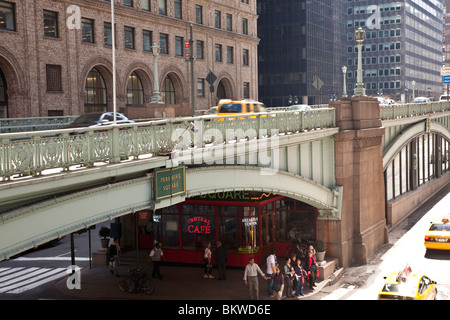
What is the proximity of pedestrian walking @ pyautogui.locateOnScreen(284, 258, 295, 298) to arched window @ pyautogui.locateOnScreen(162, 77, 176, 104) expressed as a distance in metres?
34.3

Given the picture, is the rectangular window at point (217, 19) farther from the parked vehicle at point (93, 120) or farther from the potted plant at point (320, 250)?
the potted plant at point (320, 250)

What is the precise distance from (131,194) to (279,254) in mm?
14725

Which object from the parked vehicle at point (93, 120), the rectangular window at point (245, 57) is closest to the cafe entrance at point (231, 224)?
the parked vehicle at point (93, 120)

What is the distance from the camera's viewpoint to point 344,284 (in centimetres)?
2523

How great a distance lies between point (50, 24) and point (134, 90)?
11009 mm

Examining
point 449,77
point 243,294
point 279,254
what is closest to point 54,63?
point 279,254

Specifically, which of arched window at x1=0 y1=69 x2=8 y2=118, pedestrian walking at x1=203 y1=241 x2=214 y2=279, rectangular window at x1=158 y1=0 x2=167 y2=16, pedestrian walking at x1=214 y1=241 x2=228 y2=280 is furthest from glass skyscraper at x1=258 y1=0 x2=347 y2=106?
pedestrian walking at x1=214 y1=241 x2=228 y2=280

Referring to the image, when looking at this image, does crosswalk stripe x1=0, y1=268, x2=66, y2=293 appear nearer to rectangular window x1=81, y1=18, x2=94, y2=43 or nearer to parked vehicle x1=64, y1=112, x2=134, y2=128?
parked vehicle x1=64, y1=112, x2=134, y2=128

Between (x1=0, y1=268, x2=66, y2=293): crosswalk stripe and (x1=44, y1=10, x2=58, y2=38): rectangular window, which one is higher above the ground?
(x1=44, y1=10, x2=58, y2=38): rectangular window

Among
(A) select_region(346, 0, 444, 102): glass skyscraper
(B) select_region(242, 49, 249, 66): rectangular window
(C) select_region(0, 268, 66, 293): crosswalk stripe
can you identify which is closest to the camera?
(C) select_region(0, 268, 66, 293): crosswalk stripe

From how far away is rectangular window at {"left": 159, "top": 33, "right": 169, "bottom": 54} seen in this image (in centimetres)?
5286

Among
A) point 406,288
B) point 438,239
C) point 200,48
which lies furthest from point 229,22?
point 406,288

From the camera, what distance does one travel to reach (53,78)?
137 ft

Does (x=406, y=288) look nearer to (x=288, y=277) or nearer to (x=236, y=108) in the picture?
(x=288, y=277)
